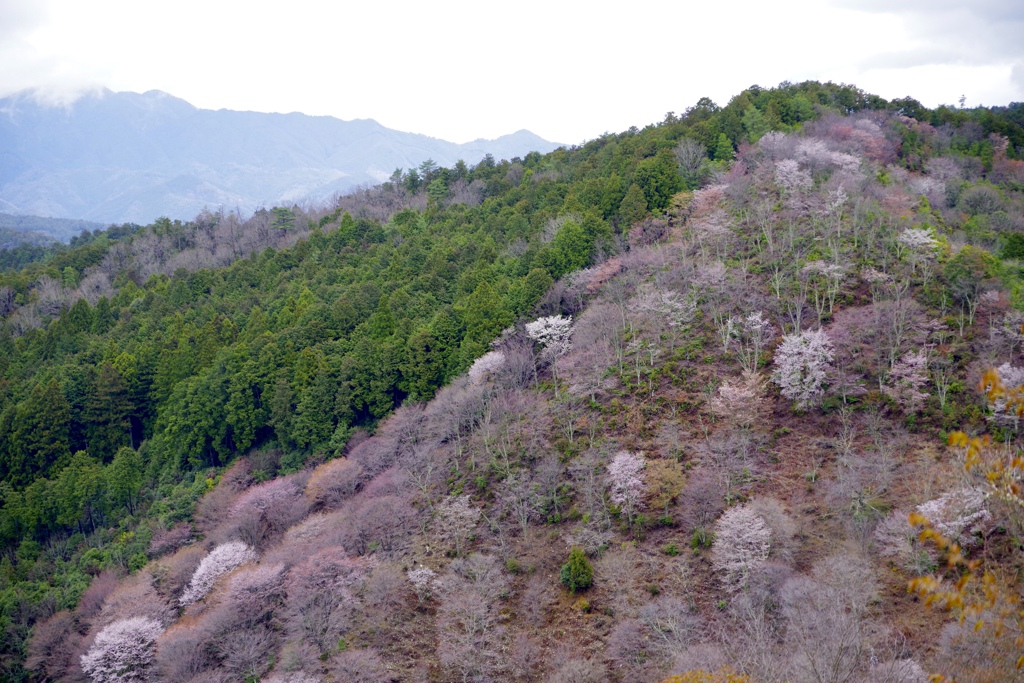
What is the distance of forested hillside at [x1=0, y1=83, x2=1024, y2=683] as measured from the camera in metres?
17.2

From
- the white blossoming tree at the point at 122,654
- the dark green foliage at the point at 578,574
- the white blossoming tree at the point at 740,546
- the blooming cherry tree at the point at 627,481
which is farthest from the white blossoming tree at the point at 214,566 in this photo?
the white blossoming tree at the point at 740,546

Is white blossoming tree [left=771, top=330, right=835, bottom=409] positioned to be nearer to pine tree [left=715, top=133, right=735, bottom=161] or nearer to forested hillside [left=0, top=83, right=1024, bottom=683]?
forested hillside [left=0, top=83, right=1024, bottom=683]

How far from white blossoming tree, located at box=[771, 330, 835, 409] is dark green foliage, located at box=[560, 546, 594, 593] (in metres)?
9.81

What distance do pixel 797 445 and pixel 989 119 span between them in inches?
1484

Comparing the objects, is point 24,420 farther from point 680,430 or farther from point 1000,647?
point 1000,647

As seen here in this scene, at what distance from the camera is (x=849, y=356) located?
79.7 feet

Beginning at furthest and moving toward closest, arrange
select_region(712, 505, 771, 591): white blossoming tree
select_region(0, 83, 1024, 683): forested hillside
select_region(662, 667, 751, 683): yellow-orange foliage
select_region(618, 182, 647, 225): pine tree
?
select_region(618, 182, 647, 225): pine tree < select_region(712, 505, 771, 591): white blossoming tree < select_region(0, 83, 1024, 683): forested hillside < select_region(662, 667, 751, 683): yellow-orange foliage

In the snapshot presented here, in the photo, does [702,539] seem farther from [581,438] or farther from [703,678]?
[703,678]

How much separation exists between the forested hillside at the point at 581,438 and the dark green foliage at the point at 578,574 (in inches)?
3.7

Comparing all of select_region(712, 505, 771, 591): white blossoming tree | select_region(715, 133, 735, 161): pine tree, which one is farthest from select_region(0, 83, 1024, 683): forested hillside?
select_region(715, 133, 735, 161): pine tree

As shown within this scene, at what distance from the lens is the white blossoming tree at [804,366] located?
2342cm

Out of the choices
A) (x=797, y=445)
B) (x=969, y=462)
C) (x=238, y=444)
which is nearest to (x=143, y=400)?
(x=238, y=444)

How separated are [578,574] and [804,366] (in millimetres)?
11331

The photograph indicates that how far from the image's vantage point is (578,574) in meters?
19.7
